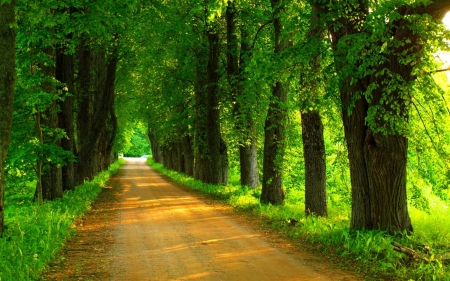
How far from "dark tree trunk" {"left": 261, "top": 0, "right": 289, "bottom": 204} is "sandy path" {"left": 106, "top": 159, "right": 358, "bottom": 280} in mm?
2710

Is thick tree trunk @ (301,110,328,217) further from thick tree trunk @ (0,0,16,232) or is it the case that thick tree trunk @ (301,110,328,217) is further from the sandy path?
thick tree trunk @ (0,0,16,232)

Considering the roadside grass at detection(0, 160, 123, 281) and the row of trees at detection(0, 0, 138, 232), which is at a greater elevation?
the row of trees at detection(0, 0, 138, 232)

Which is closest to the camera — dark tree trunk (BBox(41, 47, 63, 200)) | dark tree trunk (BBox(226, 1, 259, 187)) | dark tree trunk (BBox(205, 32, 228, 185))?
dark tree trunk (BBox(41, 47, 63, 200))

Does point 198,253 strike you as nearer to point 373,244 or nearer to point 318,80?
point 373,244

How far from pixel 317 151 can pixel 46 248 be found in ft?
24.5

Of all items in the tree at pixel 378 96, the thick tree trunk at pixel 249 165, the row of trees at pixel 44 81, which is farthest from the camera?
the thick tree trunk at pixel 249 165

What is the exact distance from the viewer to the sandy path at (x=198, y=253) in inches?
291

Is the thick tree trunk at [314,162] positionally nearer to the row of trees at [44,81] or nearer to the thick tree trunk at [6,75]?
the row of trees at [44,81]

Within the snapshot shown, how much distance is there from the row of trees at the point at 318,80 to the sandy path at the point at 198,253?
2251 mm

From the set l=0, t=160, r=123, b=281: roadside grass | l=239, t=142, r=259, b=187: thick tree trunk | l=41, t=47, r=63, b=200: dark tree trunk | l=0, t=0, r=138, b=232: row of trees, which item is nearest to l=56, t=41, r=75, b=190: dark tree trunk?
l=0, t=0, r=138, b=232: row of trees

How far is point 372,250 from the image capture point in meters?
8.25

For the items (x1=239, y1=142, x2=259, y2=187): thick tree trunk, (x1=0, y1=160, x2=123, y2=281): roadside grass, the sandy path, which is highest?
(x1=239, y1=142, x2=259, y2=187): thick tree trunk

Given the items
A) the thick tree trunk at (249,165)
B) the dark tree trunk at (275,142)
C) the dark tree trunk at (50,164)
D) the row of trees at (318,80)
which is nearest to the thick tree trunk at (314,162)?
the row of trees at (318,80)

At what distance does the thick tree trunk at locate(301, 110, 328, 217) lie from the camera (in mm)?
12930
